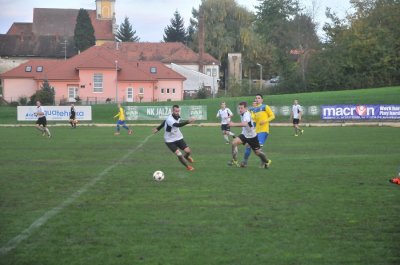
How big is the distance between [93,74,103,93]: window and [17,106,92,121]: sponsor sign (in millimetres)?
20596

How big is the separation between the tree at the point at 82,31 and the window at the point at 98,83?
2683cm

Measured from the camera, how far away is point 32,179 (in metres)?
13.9

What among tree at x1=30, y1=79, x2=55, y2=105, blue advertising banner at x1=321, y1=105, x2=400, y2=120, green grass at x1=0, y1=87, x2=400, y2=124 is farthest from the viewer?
tree at x1=30, y1=79, x2=55, y2=105

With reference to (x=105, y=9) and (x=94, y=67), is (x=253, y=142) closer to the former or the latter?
(x=94, y=67)

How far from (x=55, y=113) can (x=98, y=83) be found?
21.6 m

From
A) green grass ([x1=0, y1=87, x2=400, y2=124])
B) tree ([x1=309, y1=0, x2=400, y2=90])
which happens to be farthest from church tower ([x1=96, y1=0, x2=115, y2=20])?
green grass ([x1=0, y1=87, x2=400, y2=124])

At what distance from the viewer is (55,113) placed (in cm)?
4891

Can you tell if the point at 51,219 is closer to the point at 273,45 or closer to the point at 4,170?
the point at 4,170

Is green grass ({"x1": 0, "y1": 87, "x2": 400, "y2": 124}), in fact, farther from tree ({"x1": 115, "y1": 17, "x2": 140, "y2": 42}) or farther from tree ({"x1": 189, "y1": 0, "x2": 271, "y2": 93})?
tree ({"x1": 115, "y1": 17, "x2": 140, "y2": 42})

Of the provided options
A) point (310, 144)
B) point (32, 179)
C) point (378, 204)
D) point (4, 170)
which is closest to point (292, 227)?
point (378, 204)

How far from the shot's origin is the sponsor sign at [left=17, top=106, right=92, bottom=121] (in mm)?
48938

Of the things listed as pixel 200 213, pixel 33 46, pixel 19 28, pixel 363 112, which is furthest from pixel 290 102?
pixel 19 28

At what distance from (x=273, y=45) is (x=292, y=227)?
8806cm

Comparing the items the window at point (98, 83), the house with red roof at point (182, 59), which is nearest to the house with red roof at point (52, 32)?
the house with red roof at point (182, 59)
